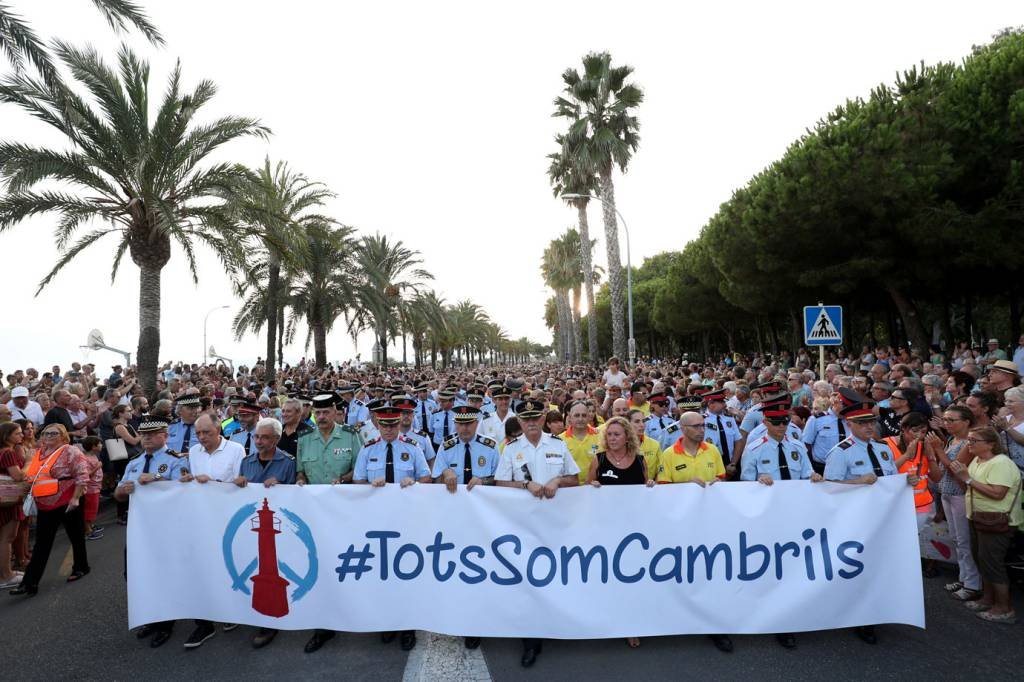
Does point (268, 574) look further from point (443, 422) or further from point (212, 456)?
point (443, 422)

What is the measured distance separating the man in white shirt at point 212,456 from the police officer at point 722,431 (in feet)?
15.7

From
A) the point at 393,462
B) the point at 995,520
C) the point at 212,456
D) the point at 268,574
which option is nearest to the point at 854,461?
the point at 995,520

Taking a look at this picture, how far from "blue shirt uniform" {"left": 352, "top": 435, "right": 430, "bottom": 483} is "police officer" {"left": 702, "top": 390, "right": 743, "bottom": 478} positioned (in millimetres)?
3333

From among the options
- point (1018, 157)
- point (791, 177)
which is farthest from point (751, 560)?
point (791, 177)

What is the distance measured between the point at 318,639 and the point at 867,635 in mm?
3866


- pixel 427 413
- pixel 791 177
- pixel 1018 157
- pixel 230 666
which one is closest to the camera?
pixel 230 666

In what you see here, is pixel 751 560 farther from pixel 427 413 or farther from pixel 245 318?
pixel 245 318

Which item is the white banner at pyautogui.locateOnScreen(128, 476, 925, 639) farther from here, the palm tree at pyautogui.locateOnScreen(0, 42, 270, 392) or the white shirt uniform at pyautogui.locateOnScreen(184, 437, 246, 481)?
the palm tree at pyautogui.locateOnScreen(0, 42, 270, 392)

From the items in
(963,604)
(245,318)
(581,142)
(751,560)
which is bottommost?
(963,604)

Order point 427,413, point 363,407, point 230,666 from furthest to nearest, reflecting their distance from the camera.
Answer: point 363,407 → point 427,413 → point 230,666

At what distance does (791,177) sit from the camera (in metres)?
19.4

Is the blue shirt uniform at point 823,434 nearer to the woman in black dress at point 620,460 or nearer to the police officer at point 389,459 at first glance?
the woman in black dress at point 620,460

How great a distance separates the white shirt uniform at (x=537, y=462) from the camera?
15.9ft

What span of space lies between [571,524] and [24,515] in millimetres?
5757
